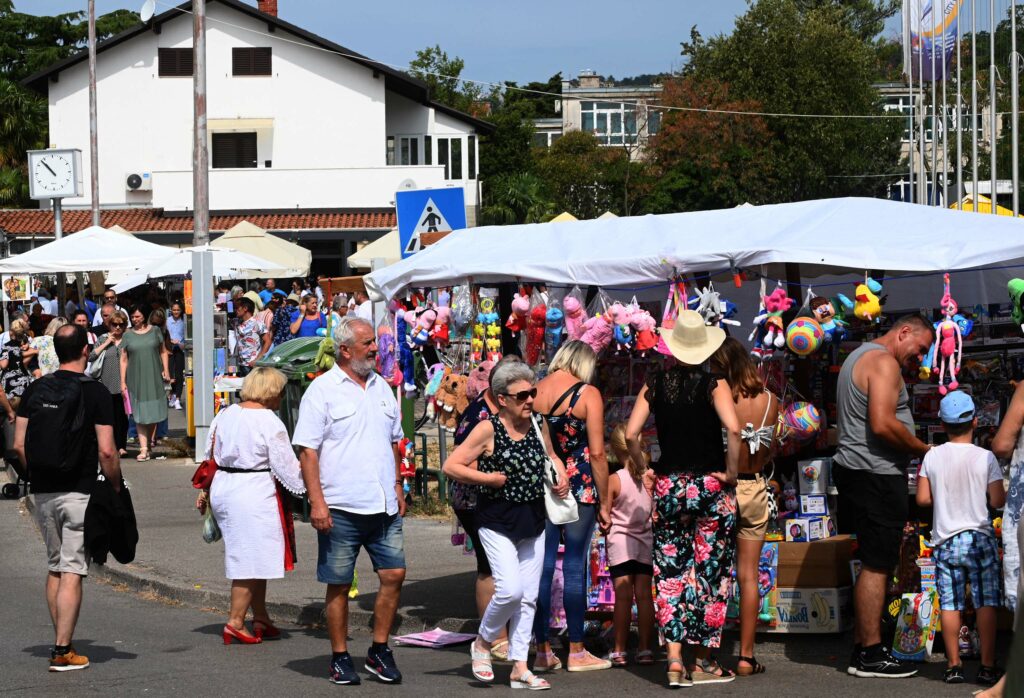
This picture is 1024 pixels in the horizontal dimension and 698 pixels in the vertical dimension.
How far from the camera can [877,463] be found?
7699 millimetres

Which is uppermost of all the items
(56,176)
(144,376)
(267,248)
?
(56,176)

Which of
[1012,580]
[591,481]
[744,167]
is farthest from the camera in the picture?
[744,167]

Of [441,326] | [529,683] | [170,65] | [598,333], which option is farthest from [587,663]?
[170,65]

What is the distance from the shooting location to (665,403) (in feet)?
25.2

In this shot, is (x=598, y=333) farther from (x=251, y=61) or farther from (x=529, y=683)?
(x=251, y=61)

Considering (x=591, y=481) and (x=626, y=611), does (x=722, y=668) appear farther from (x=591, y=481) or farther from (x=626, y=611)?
(x=591, y=481)

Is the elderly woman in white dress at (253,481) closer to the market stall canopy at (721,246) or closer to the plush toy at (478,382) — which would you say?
the plush toy at (478,382)

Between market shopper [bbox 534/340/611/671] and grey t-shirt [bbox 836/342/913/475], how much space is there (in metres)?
1.30

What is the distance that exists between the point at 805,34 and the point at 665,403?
62.4 metres

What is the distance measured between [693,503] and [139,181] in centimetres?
4392

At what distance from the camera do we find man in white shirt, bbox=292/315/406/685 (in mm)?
7641

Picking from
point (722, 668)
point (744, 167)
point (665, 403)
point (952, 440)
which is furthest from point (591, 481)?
point (744, 167)

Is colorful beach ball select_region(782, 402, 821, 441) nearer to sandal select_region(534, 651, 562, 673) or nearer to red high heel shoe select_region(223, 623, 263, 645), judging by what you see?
sandal select_region(534, 651, 562, 673)

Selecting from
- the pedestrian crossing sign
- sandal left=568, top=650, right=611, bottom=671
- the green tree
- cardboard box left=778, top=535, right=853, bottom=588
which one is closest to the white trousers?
sandal left=568, top=650, right=611, bottom=671
